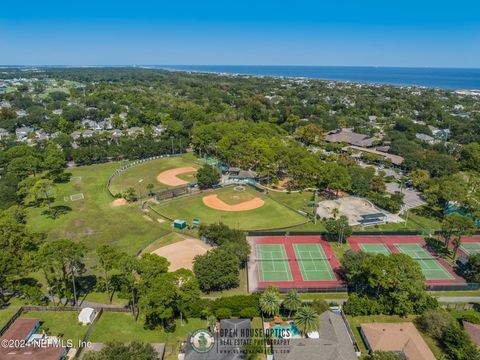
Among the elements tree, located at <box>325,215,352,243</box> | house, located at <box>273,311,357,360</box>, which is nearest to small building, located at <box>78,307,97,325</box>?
house, located at <box>273,311,357,360</box>

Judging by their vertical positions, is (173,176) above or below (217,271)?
below

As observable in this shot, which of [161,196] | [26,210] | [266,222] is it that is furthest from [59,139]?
[266,222]

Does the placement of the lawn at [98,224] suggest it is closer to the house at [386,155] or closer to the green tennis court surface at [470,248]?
the green tennis court surface at [470,248]

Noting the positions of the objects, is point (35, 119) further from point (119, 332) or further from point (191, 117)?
point (119, 332)

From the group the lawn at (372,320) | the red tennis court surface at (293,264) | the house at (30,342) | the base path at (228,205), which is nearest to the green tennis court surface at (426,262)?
the lawn at (372,320)

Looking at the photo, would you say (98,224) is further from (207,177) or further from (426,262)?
(426,262)

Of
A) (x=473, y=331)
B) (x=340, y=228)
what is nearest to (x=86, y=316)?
(x=340, y=228)

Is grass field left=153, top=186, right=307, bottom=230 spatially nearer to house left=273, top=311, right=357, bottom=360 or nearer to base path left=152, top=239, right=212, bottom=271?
base path left=152, top=239, right=212, bottom=271
